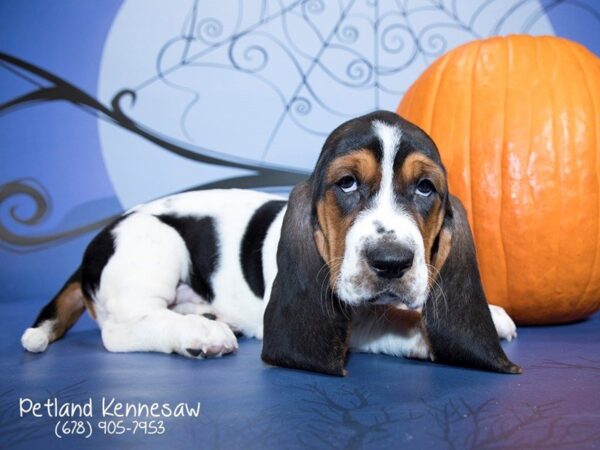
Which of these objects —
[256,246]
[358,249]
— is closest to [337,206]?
[358,249]

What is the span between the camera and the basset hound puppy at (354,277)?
2891mm

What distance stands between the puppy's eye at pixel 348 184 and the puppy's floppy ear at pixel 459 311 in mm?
509

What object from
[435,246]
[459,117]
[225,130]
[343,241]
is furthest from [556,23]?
[343,241]

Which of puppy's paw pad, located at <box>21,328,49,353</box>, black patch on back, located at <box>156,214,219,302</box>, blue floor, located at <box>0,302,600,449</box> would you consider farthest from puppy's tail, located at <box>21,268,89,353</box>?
black patch on back, located at <box>156,214,219,302</box>

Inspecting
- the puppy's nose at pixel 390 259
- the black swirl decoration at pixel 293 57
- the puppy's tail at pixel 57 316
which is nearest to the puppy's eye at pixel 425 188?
the puppy's nose at pixel 390 259

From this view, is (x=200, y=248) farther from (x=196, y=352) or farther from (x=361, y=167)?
(x=361, y=167)

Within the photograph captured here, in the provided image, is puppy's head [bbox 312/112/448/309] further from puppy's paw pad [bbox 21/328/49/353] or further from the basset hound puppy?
puppy's paw pad [bbox 21/328/49/353]

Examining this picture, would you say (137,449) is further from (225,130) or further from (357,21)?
(357,21)

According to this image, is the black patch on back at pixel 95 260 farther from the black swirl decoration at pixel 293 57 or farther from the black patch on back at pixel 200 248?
the black swirl decoration at pixel 293 57

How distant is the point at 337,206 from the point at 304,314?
49 cm

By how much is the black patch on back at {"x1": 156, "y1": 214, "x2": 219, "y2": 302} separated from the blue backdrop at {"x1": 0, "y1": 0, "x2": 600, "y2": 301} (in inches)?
74.7

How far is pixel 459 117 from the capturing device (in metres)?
4.24

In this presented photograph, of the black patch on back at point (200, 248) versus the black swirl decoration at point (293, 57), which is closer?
the black patch on back at point (200, 248)

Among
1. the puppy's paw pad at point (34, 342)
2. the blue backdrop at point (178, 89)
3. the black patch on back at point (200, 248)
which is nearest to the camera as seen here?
the puppy's paw pad at point (34, 342)
